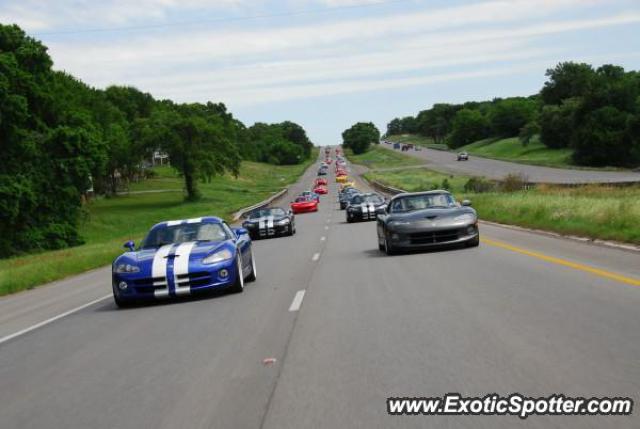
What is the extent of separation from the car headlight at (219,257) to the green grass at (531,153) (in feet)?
265

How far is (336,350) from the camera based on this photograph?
805cm

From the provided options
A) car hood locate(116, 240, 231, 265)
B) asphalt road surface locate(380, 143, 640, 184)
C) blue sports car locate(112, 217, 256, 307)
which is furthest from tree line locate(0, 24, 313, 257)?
blue sports car locate(112, 217, 256, 307)

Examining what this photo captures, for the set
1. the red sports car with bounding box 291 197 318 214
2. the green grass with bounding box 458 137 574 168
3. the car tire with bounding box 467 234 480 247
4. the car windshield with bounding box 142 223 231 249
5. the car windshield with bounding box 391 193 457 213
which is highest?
the car windshield with bounding box 142 223 231 249

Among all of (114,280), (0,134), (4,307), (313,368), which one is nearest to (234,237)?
(114,280)

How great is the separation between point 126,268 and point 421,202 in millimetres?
8584

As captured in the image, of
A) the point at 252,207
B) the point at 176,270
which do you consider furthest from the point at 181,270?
the point at 252,207

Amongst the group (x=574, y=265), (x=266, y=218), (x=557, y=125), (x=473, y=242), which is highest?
(x=574, y=265)

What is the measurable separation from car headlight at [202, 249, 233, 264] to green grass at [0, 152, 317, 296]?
8750 millimetres

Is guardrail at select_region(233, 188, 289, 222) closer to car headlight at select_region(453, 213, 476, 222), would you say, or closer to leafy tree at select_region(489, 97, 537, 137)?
car headlight at select_region(453, 213, 476, 222)

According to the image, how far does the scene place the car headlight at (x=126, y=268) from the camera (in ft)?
41.9

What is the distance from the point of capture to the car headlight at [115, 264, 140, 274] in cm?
1277

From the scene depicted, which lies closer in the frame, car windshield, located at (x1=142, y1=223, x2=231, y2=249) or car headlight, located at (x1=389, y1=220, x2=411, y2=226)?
car windshield, located at (x1=142, y1=223, x2=231, y2=249)

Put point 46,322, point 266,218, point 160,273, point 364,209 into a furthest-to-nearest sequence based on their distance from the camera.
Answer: point 364,209 → point 266,218 → point 160,273 → point 46,322

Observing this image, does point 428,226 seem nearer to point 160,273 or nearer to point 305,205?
point 160,273
